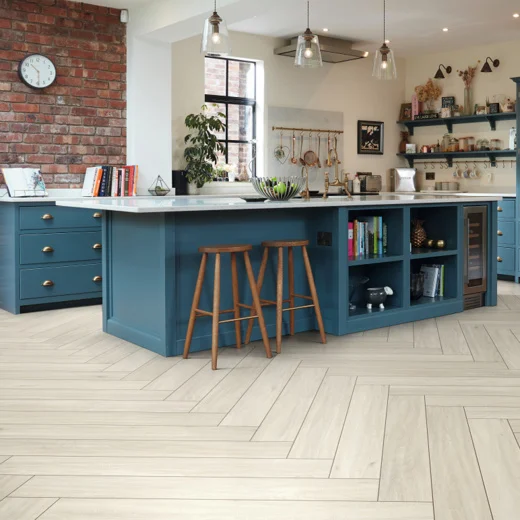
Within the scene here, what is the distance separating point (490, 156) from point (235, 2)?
13.8ft

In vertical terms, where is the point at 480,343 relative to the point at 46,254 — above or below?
below

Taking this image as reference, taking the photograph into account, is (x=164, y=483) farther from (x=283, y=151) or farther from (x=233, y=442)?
(x=283, y=151)

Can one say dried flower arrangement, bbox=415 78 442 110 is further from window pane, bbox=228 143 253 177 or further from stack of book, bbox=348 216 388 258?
stack of book, bbox=348 216 388 258

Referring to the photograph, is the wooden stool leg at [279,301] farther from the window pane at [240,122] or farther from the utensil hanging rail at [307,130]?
the utensil hanging rail at [307,130]

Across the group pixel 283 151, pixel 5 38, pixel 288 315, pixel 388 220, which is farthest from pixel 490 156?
pixel 5 38

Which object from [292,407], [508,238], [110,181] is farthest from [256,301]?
[508,238]

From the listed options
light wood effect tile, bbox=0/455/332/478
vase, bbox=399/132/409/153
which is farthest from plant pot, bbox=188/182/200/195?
light wood effect tile, bbox=0/455/332/478

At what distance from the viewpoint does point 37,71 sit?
591 cm

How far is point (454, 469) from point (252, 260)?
2208mm

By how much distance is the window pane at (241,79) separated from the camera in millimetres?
7781

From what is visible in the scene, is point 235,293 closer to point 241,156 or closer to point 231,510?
point 231,510

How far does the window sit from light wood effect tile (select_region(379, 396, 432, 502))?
502cm

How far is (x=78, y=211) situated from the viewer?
5656 millimetres

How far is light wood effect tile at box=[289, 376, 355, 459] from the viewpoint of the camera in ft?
8.52
